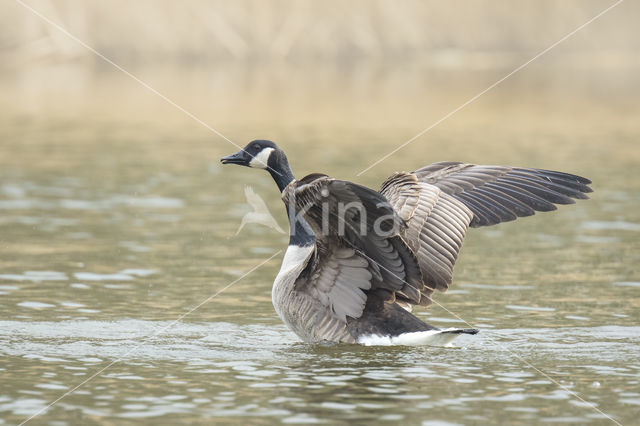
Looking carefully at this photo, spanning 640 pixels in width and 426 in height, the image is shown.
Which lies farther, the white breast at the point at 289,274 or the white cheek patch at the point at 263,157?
the white cheek patch at the point at 263,157

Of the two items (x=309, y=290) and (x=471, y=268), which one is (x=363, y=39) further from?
(x=309, y=290)

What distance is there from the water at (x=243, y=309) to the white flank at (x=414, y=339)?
13 centimetres

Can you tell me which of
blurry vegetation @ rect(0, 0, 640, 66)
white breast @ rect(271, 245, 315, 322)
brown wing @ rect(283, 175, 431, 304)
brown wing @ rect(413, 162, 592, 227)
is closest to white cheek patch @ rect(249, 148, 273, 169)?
white breast @ rect(271, 245, 315, 322)

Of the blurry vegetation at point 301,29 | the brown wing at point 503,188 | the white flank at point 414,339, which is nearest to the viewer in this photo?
the white flank at point 414,339

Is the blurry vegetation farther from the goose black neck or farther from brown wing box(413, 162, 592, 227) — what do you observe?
brown wing box(413, 162, 592, 227)

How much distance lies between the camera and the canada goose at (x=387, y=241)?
9727 mm

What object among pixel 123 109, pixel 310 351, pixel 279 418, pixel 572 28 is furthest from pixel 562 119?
pixel 572 28

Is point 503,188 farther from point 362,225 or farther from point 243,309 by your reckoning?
point 243,309

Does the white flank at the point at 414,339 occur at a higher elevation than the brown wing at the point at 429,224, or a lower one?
lower

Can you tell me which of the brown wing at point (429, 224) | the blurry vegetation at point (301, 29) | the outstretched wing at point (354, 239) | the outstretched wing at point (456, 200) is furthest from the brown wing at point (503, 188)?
the blurry vegetation at point (301, 29)

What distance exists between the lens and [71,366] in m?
9.99

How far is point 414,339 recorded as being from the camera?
418 inches

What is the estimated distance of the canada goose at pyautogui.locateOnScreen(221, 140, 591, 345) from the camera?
9727mm

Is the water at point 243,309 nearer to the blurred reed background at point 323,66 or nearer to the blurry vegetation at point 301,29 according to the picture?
the blurred reed background at point 323,66
